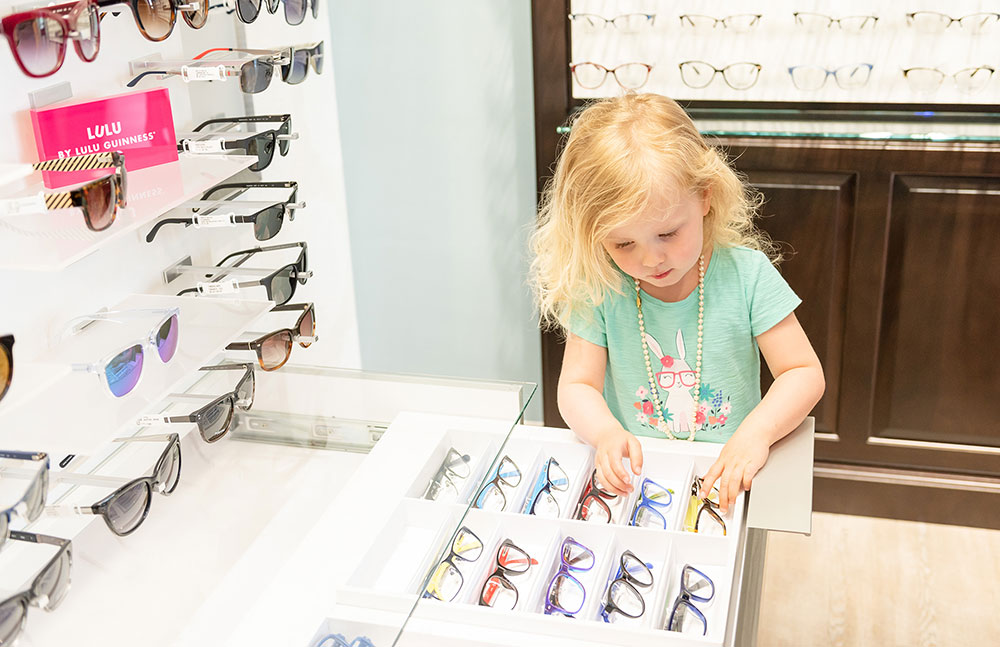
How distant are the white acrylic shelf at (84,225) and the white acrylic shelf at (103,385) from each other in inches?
6.1

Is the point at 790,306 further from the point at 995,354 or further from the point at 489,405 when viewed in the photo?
the point at 995,354

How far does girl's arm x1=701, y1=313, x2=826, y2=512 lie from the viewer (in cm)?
128

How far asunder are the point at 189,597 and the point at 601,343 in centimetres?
96

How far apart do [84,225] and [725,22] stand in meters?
1.66

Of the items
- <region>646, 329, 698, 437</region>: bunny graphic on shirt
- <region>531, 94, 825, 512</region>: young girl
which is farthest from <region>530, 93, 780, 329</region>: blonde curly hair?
<region>646, 329, 698, 437</region>: bunny graphic on shirt

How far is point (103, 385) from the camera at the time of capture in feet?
3.82

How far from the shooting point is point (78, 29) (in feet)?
3.98

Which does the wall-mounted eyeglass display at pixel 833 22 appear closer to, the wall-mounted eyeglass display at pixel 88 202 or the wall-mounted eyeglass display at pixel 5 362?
the wall-mounted eyeglass display at pixel 88 202

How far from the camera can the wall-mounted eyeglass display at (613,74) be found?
2.41 meters

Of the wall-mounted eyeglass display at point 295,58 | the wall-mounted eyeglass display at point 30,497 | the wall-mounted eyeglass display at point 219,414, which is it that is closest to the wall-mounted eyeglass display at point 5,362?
the wall-mounted eyeglass display at point 30,497

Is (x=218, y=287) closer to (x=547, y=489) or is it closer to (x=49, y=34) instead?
(x=49, y=34)

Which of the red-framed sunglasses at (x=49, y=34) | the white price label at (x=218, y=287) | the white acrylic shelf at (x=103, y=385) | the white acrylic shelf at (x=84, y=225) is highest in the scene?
the red-framed sunglasses at (x=49, y=34)

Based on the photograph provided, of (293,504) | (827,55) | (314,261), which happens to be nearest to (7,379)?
(293,504)

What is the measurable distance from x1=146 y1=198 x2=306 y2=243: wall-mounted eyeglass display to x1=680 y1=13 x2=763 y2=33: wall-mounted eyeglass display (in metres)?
1.14
